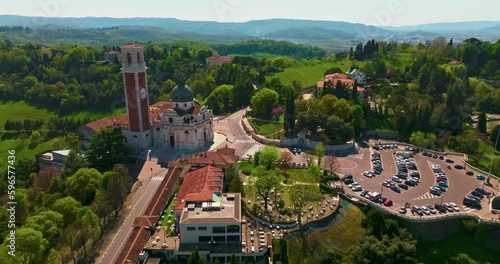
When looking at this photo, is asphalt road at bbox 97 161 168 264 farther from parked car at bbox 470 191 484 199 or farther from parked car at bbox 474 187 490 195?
parked car at bbox 474 187 490 195

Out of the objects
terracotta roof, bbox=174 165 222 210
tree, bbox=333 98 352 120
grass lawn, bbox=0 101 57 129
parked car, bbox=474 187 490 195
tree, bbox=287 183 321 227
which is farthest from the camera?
grass lawn, bbox=0 101 57 129

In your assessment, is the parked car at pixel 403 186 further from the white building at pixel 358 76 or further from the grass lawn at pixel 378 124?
the white building at pixel 358 76

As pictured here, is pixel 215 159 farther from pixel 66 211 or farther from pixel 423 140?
pixel 423 140

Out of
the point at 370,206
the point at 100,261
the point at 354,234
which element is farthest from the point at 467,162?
the point at 100,261

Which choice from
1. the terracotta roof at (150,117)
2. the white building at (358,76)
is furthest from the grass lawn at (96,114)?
the white building at (358,76)

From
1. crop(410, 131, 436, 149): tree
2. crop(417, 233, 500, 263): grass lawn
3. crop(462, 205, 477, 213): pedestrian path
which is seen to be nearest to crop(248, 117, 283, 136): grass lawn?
crop(410, 131, 436, 149): tree

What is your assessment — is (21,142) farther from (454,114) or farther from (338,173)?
(454,114)

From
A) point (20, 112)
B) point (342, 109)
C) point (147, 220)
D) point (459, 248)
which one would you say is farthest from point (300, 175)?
point (20, 112)
